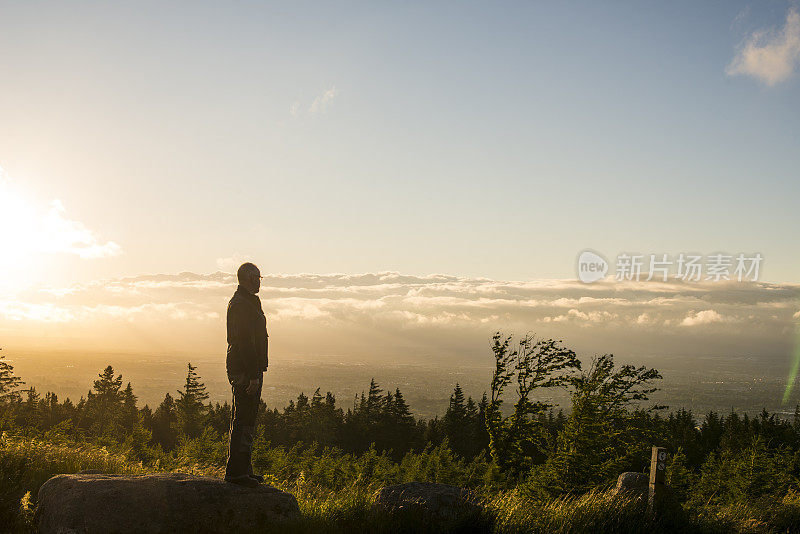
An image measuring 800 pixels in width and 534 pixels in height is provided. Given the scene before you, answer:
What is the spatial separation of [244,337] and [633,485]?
9026 mm

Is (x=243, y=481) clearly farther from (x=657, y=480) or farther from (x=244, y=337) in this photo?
(x=657, y=480)

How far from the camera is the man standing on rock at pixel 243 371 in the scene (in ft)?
27.5

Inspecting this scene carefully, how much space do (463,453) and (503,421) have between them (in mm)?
80555

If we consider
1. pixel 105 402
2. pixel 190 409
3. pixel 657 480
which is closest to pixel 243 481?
pixel 657 480

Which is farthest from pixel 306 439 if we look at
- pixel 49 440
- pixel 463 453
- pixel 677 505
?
pixel 677 505

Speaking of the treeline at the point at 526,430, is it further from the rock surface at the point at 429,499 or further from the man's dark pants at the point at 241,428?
the man's dark pants at the point at 241,428

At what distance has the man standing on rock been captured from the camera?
27.5 feet

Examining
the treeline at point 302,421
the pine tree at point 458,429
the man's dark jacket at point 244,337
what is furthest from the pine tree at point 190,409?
the man's dark jacket at point 244,337

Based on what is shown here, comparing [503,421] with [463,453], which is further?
[463,453]

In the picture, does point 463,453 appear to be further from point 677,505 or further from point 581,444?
point 677,505

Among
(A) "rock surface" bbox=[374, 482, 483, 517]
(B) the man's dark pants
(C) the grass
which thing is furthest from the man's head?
(A) "rock surface" bbox=[374, 482, 483, 517]

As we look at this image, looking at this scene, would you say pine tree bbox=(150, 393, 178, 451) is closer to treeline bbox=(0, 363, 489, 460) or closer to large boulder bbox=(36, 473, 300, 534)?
treeline bbox=(0, 363, 489, 460)

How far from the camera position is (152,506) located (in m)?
6.98

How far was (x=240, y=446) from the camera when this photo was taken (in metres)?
8.44
